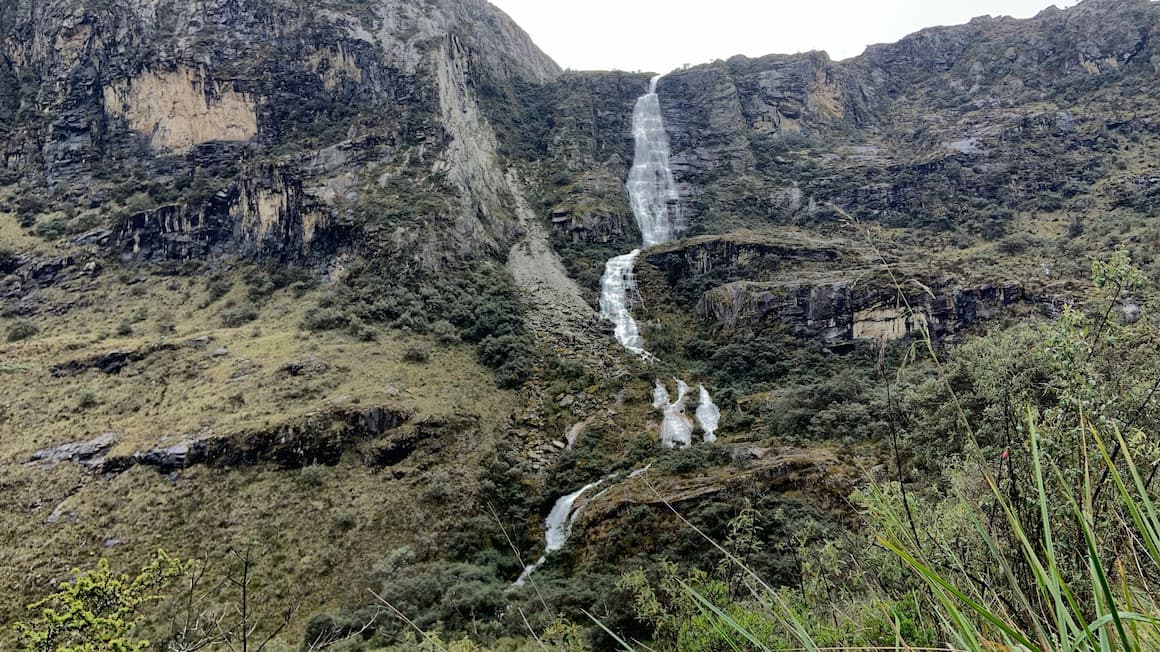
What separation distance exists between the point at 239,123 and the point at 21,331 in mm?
25327

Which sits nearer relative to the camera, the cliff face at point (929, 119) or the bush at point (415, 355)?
the bush at point (415, 355)

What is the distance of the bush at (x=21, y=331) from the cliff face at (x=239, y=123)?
9.01m

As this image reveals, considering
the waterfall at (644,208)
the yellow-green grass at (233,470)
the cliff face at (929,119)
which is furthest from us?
the cliff face at (929,119)

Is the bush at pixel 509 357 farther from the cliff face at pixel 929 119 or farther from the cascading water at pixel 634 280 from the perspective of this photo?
the cliff face at pixel 929 119

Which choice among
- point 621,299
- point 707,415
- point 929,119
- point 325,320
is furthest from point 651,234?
point 929,119

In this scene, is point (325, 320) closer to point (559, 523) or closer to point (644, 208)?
point (559, 523)

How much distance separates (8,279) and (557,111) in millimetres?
51340

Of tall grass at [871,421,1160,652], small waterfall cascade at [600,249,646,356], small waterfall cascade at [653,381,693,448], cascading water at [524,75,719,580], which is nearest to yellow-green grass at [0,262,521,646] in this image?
cascading water at [524,75,719,580]

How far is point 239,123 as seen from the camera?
174 feet

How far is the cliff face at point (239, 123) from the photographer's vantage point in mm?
45156

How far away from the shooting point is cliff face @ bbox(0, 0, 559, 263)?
4516 centimetres

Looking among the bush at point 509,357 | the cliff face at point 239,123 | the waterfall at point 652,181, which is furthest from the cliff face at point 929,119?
the bush at point 509,357

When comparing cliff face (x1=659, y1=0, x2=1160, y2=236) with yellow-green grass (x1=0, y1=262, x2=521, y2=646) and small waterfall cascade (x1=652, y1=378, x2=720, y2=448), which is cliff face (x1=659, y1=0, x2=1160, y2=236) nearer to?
small waterfall cascade (x1=652, y1=378, x2=720, y2=448)

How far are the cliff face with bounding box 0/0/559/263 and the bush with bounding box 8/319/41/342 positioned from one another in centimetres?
901
